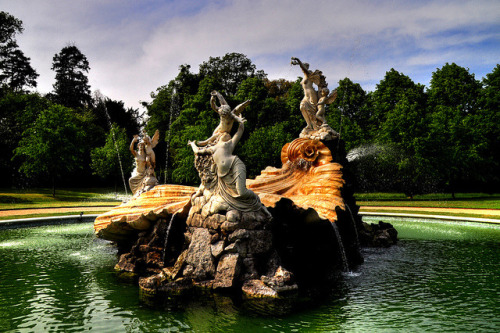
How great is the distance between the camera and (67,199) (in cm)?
3653

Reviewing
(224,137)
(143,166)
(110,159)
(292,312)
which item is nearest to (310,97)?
(224,137)

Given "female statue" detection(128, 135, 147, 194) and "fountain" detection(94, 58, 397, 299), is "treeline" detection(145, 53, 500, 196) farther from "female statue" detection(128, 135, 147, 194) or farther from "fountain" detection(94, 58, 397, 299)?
"fountain" detection(94, 58, 397, 299)

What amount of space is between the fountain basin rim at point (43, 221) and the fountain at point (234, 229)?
10396 millimetres

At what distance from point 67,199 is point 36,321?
106 ft

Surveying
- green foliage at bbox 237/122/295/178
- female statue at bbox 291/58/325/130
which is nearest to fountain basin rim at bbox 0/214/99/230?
female statue at bbox 291/58/325/130

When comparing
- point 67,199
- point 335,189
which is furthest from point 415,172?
point 67,199

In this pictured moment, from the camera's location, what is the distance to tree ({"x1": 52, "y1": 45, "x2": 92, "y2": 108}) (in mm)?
63812

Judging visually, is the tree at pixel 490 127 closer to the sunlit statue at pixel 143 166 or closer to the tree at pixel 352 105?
the tree at pixel 352 105

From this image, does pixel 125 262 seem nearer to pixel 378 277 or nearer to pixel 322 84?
pixel 378 277

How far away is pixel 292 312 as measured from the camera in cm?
736

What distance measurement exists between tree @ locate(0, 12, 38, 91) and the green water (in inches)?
1676

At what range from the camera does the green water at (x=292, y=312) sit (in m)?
6.78

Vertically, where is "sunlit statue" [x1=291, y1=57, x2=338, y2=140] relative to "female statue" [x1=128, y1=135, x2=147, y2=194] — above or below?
above

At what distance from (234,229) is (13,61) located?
57.2m
